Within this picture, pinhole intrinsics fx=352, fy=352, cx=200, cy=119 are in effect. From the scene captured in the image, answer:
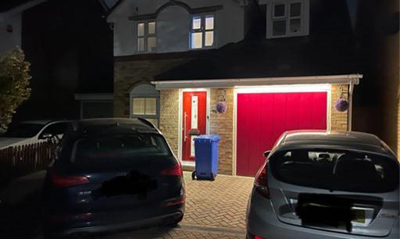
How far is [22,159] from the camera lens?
9625 millimetres

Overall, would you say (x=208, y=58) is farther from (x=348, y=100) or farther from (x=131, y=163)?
(x=131, y=163)

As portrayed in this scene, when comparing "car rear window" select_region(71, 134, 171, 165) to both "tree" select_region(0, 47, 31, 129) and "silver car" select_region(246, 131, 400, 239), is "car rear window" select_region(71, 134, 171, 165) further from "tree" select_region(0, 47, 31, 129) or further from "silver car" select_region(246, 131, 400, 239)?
"tree" select_region(0, 47, 31, 129)

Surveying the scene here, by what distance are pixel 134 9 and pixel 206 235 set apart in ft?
31.7

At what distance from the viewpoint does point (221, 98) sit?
31.6ft

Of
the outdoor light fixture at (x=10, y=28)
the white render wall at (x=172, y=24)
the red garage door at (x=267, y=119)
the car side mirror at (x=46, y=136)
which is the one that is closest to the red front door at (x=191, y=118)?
→ the red garage door at (x=267, y=119)

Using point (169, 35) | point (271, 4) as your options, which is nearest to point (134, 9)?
point (169, 35)

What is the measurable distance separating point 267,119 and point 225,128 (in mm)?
1177

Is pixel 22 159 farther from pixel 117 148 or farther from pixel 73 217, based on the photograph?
pixel 73 217

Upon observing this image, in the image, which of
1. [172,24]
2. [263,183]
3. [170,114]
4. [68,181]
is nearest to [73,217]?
[68,181]

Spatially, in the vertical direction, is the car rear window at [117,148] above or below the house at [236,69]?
below

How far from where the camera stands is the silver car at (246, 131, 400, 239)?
321 centimetres

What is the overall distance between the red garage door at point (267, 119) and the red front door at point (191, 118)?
1.15 meters

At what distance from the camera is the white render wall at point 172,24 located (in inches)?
433

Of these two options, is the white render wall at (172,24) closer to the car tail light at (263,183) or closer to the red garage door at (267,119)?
the red garage door at (267,119)
